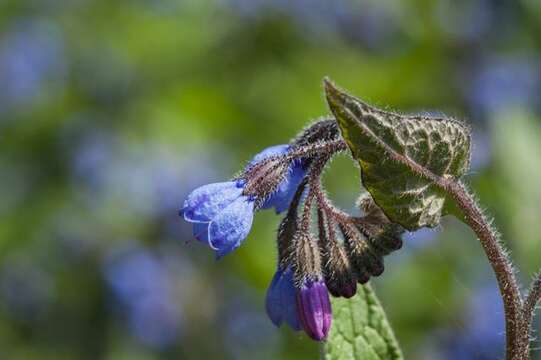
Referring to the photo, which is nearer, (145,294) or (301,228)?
(301,228)

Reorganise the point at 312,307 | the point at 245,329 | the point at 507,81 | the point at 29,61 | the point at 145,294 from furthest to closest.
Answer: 1. the point at 29,61
2. the point at 145,294
3. the point at 507,81
4. the point at 245,329
5. the point at 312,307

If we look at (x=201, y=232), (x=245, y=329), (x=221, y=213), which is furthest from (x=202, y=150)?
(x=221, y=213)

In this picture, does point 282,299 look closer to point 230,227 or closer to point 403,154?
point 230,227

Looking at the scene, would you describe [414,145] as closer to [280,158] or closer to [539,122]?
[280,158]

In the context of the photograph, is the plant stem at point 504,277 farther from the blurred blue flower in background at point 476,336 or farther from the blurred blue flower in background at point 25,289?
the blurred blue flower in background at point 25,289

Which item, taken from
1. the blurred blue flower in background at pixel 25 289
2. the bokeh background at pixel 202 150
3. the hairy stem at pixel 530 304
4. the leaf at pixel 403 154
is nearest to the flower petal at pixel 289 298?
the leaf at pixel 403 154

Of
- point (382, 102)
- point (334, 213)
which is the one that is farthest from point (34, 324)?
point (334, 213)
